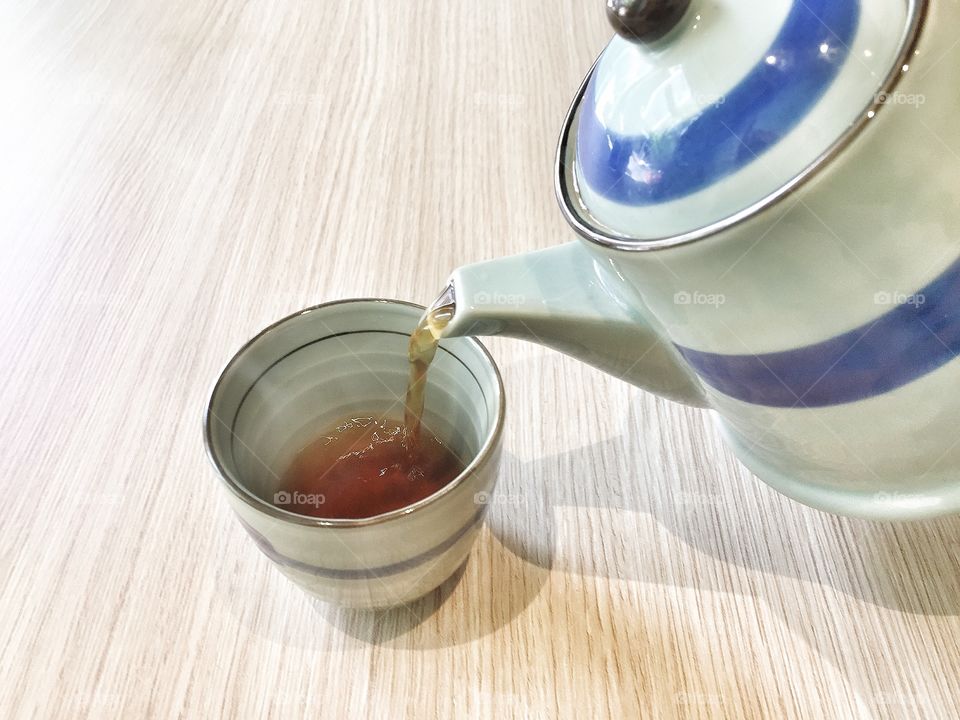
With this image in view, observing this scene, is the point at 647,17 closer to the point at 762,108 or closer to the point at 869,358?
the point at 762,108

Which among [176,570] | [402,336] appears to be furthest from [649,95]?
[176,570]

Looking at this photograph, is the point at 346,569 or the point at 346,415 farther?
the point at 346,415

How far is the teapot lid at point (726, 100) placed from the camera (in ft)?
1.26

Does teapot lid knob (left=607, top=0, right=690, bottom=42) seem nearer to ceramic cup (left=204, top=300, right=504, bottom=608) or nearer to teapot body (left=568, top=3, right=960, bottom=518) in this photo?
teapot body (left=568, top=3, right=960, bottom=518)

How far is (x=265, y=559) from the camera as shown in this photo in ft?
1.99

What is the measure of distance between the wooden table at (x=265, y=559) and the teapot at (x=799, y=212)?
128 mm

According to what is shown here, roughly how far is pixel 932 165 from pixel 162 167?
2.70ft

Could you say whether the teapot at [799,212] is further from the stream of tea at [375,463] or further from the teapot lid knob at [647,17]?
the stream of tea at [375,463]

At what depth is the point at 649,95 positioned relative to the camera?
17.0 inches

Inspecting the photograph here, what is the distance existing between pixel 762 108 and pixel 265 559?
0.45 metres

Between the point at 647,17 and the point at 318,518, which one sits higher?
the point at 647,17

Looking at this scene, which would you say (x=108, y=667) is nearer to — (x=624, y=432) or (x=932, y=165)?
(x=624, y=432)

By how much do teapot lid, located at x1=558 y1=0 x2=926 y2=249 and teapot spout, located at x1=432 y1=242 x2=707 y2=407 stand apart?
0.24 ft

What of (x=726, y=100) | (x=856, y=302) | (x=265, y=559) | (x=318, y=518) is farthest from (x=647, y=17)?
(x=265, y=559)
